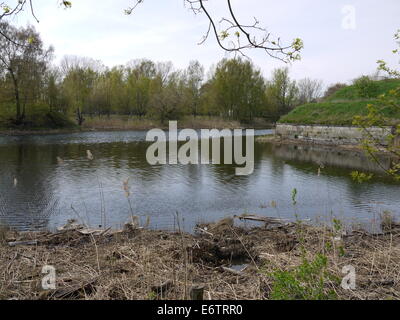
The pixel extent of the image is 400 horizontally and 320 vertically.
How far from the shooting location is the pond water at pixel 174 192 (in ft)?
26.9

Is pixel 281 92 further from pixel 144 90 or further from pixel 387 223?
pixel 387 223

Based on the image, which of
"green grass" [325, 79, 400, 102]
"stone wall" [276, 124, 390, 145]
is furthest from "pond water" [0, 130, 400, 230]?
"green grass" [325, 79, 400, 102]

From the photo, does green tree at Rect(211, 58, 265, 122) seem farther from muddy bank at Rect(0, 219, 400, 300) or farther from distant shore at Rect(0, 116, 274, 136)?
muddy bank at Rect(0, 219, 400, 300)

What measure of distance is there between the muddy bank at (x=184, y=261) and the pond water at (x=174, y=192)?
68 cm

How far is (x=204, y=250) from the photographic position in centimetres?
565

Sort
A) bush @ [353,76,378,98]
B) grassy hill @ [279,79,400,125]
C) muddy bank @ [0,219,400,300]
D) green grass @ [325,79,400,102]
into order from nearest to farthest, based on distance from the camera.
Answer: muddy bank @ [0,219,400,300] < grassy hill @ [279,79,400,125] < green grass @ [325,79,400,102] < bush @ [353,76,378,98]

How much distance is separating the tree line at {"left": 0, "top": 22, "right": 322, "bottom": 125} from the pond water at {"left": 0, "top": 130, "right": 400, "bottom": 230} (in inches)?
A: 858

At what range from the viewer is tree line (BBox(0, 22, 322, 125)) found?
117 feet

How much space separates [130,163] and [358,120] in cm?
1345

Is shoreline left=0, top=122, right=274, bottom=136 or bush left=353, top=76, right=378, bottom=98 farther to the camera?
shoreline left=0, top=122, right=274, bottom=136

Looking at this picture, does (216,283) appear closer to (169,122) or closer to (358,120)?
(358,120)

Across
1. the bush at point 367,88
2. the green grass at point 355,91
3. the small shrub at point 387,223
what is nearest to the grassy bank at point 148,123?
the green grass at point 355,91

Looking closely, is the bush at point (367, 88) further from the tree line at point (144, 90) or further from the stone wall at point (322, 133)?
the tree line at point (144, 90)
